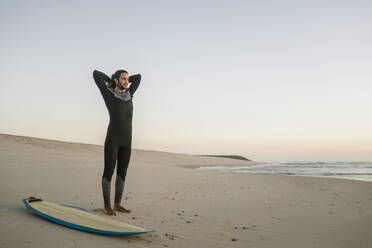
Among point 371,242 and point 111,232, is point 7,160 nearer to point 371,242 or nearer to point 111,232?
point 111,232

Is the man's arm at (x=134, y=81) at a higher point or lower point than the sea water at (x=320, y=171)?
higher

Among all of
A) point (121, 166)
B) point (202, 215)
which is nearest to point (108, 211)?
point (121, 166)

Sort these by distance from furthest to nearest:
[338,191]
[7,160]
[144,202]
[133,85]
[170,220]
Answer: [7,160], [338,191], [144,202], [133,85], [170,220]

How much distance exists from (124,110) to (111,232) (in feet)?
6.61

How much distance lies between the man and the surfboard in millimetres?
775

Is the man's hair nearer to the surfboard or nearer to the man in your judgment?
the man

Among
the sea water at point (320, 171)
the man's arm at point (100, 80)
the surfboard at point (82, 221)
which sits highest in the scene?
the man's arm at point (100, 80)

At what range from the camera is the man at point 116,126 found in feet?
14.3

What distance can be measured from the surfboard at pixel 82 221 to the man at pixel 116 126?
2.54 ft

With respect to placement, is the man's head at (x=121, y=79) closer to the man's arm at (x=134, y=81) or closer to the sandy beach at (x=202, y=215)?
the man's arm at (x=134, y=81)

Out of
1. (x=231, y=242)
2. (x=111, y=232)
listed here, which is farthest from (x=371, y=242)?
(x=111, y=232)

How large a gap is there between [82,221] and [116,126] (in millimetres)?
1579

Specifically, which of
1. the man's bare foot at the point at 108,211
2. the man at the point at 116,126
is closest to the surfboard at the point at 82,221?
the man's bare foot at the point at 108,211

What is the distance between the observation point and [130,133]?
4574 mm
